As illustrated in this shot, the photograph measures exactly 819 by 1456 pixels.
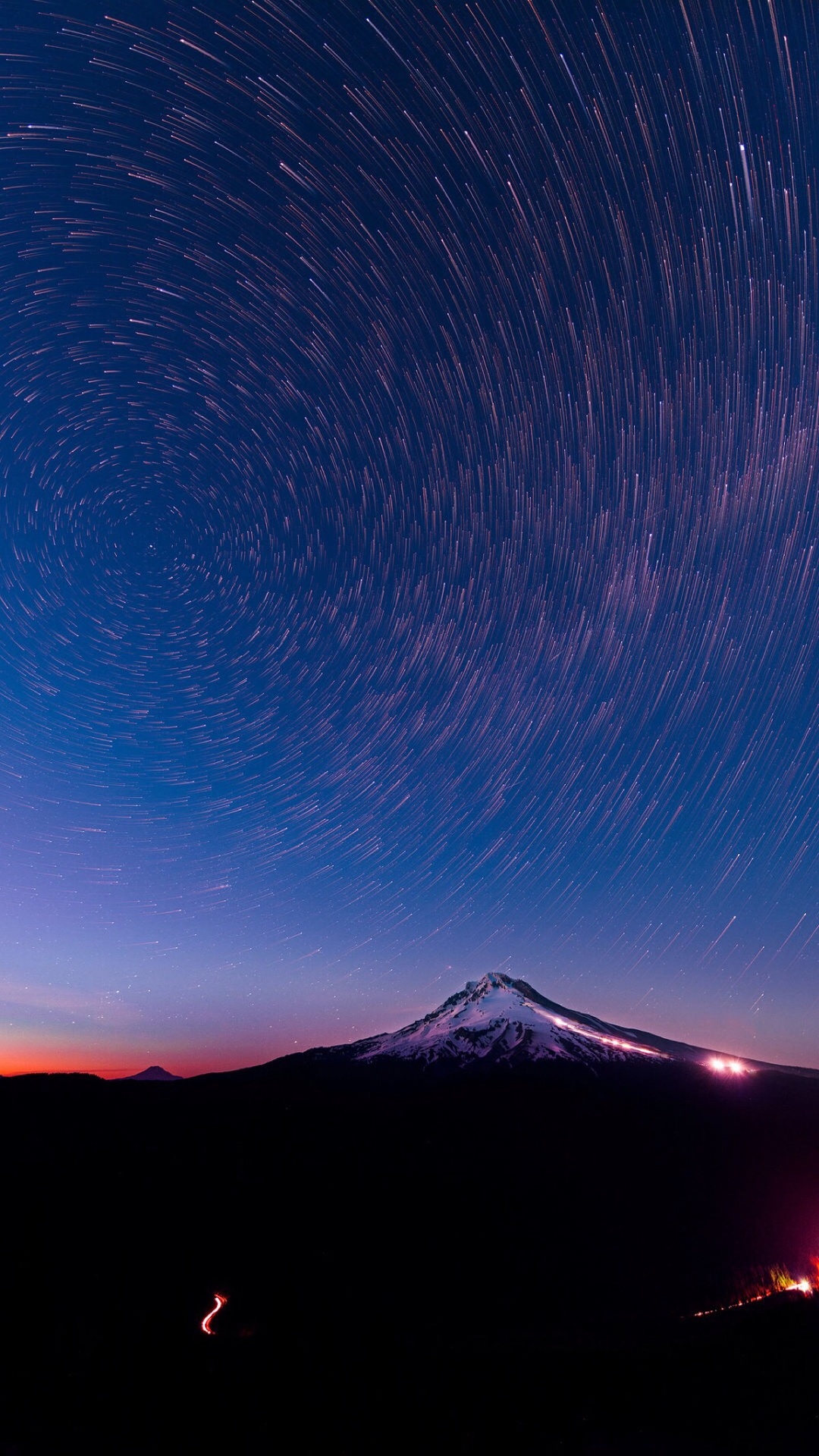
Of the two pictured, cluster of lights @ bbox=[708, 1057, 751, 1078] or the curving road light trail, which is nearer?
the curving road light trail

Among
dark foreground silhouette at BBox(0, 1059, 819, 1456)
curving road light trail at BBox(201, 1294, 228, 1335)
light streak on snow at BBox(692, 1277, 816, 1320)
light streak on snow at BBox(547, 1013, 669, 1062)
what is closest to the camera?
dark foreground silhouette at BBox(0, 1059, 819, 1456)

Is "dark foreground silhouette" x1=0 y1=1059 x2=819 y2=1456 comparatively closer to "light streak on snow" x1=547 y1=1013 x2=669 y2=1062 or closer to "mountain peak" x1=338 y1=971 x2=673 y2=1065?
"mountain peak" x1=338 y1=971 x2=673 y2=1065

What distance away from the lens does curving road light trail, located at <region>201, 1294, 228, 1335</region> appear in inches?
Answer: 1445

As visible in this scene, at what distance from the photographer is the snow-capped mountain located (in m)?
115

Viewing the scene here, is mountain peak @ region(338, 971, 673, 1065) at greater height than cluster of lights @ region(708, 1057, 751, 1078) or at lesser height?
greater

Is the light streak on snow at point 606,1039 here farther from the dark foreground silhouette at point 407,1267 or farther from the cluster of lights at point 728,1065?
the dark foreground silhouette at point 407,1267

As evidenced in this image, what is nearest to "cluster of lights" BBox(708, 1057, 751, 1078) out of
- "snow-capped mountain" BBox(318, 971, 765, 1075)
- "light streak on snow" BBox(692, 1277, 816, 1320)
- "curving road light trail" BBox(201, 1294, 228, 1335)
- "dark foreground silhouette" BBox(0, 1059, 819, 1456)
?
"snow-capped mountain" BBox(318, 971, 765, 1075)

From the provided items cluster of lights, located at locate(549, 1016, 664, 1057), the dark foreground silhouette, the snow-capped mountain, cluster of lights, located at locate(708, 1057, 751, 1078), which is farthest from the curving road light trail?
cluster of lights, located at locate(708, 1057, 751, 1078)

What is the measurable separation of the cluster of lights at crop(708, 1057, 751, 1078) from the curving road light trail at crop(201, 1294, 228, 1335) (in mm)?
95270

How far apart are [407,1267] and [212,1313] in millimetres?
15479

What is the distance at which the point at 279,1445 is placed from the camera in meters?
27.5

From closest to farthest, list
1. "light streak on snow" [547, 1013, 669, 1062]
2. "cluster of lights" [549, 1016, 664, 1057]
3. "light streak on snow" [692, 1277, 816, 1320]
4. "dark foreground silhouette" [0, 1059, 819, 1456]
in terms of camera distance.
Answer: "dark foreground silhouette" [0, 1059, 819, 1456] → "light streak on snow" [692, 1277, 816, 1320] → "light streak on snow" [547, 1013, 669, 1062] → "cluster of lights" [549, 1016, 664, 1057]

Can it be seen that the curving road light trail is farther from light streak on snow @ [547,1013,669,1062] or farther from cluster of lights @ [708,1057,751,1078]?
cluster of lights @ [708,1057,751,1078]

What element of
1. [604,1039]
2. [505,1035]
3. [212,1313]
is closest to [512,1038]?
[505,1035]
